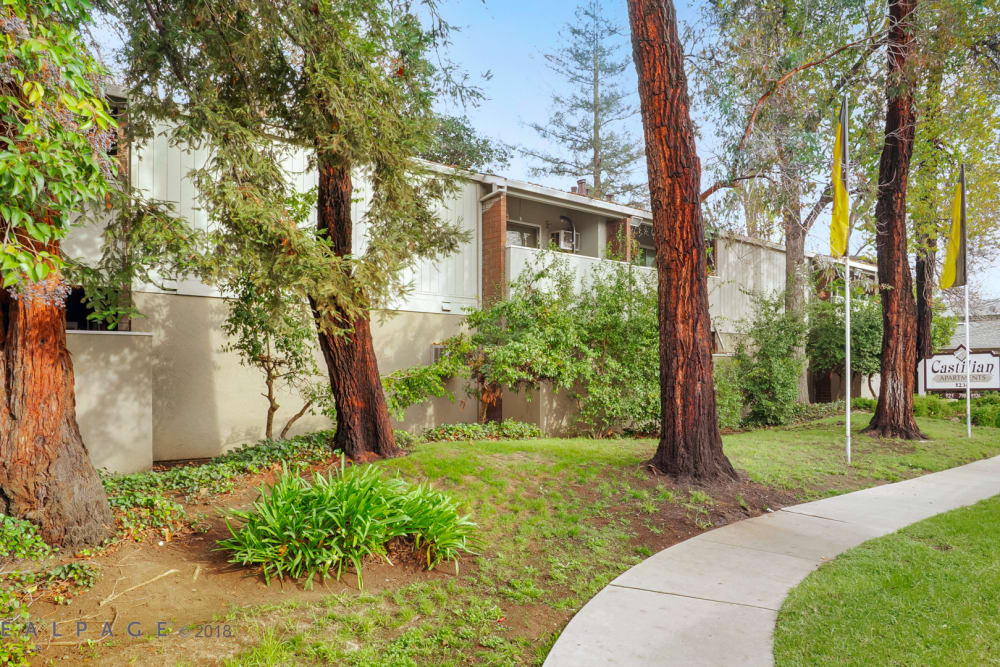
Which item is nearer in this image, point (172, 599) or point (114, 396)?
point (172, 599)

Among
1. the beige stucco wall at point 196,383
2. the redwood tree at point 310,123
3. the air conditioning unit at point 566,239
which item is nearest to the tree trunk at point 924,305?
the air conditioning unit at point 566,239

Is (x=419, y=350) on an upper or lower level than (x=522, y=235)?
lower

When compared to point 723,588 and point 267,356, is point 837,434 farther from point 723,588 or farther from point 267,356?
point 267,356

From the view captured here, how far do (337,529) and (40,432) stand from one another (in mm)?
2433

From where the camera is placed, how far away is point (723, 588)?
4.65 m

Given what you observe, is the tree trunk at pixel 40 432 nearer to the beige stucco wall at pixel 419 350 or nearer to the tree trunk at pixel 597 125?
the beige stucco wall at pixel 419 350

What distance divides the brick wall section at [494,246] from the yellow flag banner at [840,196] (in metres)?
6.56

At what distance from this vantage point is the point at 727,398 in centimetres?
1394

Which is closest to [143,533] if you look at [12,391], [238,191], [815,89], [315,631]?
[12,391]

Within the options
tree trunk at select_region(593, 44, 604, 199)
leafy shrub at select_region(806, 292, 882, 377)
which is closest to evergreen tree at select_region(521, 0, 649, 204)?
tree trunk at select_region(593, 44, 604, 199)

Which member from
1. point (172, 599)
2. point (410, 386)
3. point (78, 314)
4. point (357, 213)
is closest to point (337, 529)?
point (172, 599)

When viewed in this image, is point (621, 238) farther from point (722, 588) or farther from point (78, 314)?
point (722, 588)

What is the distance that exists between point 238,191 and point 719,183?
1082 centimetres

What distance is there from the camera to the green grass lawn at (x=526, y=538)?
3881 mm
